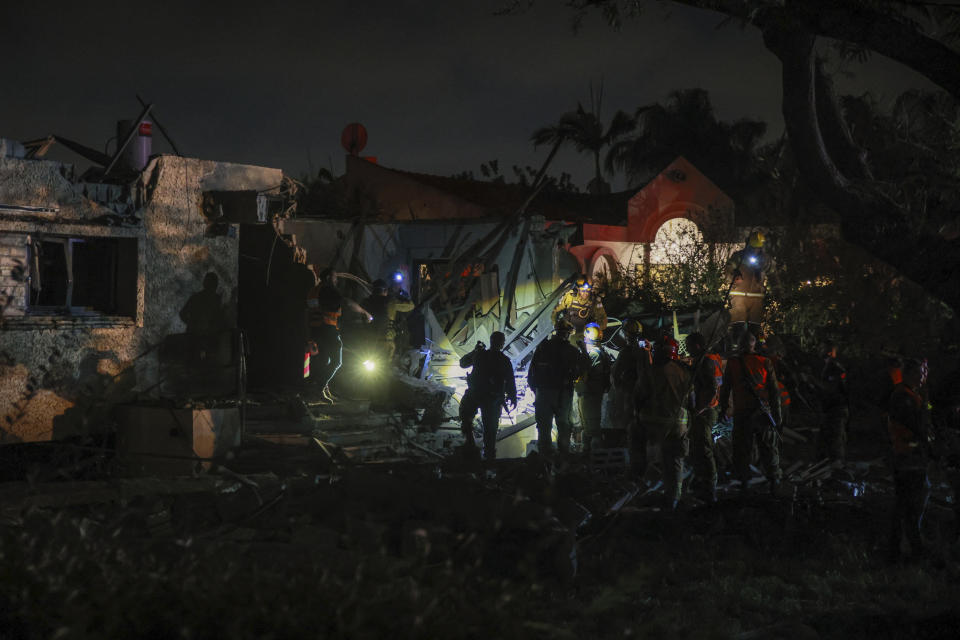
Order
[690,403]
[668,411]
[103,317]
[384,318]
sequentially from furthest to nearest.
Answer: [384,318]
[103,317]
[690,403]
[668,411]

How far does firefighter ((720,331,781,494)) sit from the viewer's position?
10383 mm

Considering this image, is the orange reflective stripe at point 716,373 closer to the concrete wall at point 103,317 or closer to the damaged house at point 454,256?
the damaged house at point 454,256

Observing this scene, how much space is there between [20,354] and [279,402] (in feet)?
11.9

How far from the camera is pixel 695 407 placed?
10.4m

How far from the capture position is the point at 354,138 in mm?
24109

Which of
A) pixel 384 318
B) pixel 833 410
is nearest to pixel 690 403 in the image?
pixel 833 410

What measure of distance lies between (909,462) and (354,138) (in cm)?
1882

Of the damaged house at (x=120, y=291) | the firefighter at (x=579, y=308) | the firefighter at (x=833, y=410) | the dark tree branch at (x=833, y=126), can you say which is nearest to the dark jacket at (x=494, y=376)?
the damaged house at (x=120, y=291)

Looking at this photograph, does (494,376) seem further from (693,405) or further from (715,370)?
(715,370)

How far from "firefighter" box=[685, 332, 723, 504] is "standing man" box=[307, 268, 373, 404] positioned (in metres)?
5.92

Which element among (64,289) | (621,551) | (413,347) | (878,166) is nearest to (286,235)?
(413,347)

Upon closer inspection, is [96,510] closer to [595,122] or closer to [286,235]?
[286,235]

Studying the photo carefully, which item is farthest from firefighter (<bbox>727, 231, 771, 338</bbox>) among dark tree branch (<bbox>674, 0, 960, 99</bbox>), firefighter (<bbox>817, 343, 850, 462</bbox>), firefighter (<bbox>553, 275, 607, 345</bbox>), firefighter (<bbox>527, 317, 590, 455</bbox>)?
dark tree branch (<bbox>674, 0, 960, 99</bbox>)

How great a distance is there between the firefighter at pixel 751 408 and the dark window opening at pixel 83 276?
26.1 ft
